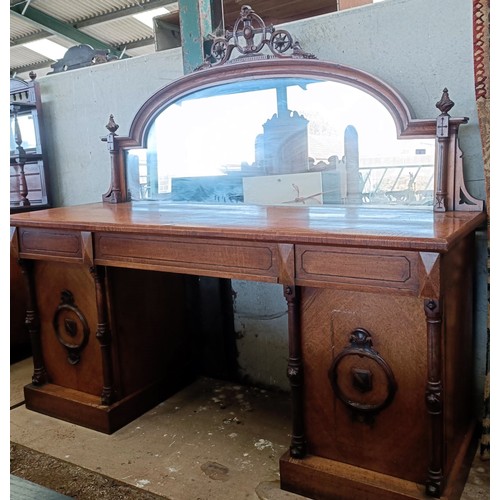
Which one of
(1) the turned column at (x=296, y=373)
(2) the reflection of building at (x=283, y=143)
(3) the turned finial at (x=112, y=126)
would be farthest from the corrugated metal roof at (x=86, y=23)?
(1) the turned column at (x=296, y=373)

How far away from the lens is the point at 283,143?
87.8 inches

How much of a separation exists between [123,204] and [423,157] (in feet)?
4.72

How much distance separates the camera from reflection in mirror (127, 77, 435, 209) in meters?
1.99

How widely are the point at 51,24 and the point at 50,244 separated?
530 cm

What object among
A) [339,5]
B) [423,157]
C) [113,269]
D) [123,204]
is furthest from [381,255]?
[123,204]

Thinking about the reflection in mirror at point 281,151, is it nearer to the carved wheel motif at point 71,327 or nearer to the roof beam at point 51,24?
the carved wheel motif at point 71,327

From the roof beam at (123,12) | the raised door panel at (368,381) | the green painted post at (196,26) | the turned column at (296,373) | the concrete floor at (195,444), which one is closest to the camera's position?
the raised door panel at (368,381)

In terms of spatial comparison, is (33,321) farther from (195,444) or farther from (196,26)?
(196,26)

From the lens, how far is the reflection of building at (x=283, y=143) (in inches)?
86.0

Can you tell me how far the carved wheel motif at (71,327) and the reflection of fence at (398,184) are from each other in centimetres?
128

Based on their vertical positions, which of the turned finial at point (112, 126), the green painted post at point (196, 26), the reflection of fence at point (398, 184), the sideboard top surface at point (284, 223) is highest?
the green painted post at point (196, 26)

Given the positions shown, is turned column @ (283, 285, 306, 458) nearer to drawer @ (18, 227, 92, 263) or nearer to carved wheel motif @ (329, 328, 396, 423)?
carved wheel motif @ (329, 328, 396, 423)

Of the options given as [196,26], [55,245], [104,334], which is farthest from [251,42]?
[104,334]

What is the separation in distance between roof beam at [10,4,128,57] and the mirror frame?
401 cm
